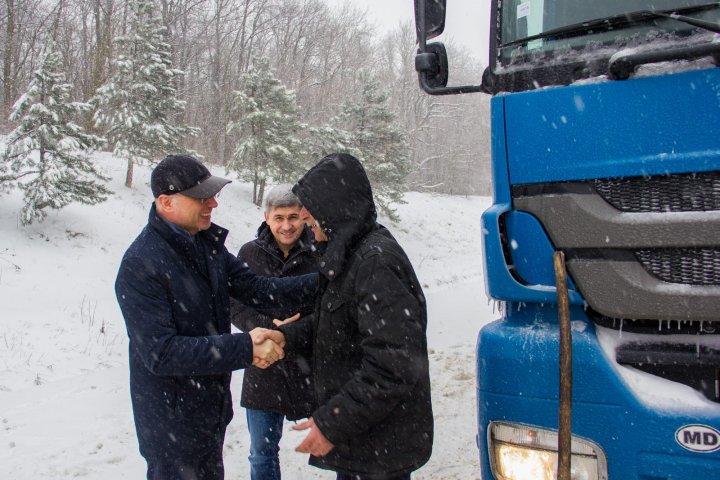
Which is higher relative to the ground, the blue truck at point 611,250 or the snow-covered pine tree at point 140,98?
the snow-covered pine tree at point 140,98

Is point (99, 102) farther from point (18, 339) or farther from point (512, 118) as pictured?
point (512, 118)

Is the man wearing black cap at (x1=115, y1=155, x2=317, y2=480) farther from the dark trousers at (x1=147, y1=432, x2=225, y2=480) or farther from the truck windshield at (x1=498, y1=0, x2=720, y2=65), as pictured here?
the truck windshield at (x1=498, y1=0, x2=720, y2=65)

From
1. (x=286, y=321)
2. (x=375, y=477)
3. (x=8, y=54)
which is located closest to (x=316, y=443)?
(x=375, y=477)

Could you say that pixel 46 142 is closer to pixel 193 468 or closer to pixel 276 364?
pixel 276 364

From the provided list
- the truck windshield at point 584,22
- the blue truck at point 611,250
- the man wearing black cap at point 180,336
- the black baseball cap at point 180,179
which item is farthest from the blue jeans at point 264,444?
the truck windshield at point 584,22

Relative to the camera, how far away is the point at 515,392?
7.03ft

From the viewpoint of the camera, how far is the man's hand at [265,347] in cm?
281

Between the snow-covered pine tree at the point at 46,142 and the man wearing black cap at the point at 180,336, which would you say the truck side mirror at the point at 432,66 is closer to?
the man wearing black cap at the point at 180,336

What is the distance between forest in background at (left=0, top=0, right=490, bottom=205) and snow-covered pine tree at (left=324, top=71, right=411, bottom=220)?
0.44 feet

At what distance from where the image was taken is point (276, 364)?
11.5 ft

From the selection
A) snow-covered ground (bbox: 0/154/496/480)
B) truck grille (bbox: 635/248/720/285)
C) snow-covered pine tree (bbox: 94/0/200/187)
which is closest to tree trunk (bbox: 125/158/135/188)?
snow-covered pine tree (bbox: 94/0/200/187)

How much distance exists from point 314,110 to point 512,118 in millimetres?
39376

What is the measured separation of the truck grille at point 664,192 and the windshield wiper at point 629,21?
526mm

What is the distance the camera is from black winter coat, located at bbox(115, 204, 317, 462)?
8.48 feet
